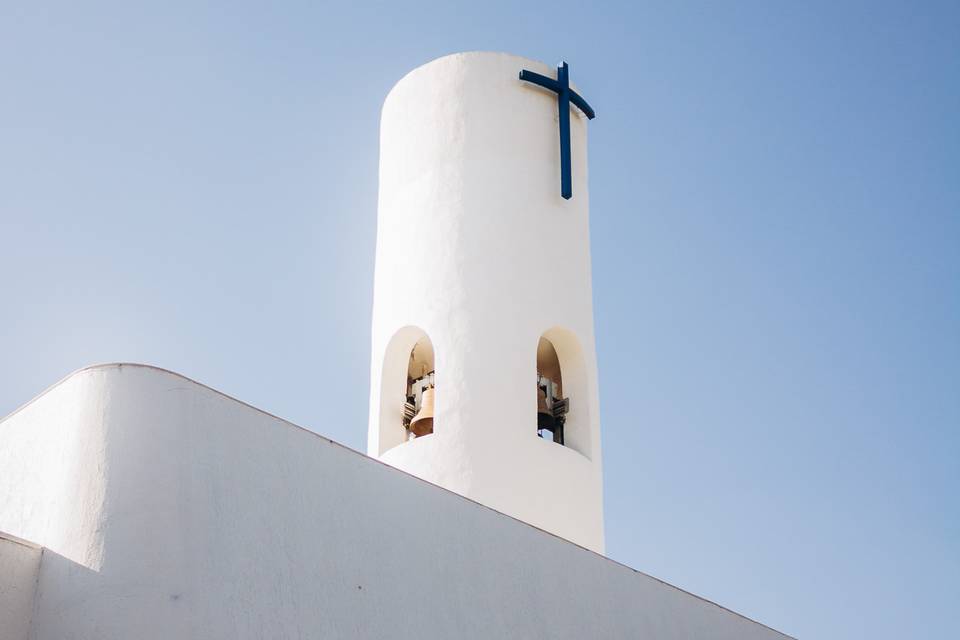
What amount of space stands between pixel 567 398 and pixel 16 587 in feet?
21.9

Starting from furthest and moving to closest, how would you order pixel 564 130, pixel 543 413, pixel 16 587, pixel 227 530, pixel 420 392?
pixel 564 130 < pixel 420 392 < pixel 543 413 < pixel 227 530 < pixel 16 587

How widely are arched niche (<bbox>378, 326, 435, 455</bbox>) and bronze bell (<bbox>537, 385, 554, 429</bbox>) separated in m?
1.06

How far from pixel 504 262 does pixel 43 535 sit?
19.9ft

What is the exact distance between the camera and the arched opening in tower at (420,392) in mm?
12461

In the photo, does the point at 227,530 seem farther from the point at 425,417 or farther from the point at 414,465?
the point at 425,417

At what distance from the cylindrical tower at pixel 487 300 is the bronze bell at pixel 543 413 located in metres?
0.01

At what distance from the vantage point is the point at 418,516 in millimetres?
8641

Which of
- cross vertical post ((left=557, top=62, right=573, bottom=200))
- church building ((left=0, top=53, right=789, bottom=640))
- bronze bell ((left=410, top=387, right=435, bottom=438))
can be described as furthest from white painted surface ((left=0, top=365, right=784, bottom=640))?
cross vertical post ((left=557, top=62, right=573, bottom=200))

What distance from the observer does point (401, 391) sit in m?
13.0

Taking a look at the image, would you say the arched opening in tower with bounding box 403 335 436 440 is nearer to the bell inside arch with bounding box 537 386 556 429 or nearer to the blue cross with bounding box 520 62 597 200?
the bell inside arch with bounding box 537 386 556 429

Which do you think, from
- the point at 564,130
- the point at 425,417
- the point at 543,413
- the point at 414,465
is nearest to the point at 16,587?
the point at 414,465

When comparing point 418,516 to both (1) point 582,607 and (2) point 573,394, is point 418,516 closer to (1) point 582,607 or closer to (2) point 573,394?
(1) point 582,607

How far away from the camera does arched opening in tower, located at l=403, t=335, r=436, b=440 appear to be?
40.9 feet

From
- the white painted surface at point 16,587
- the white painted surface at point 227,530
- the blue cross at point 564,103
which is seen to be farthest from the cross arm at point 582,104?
the white painted surface at point 16,587
